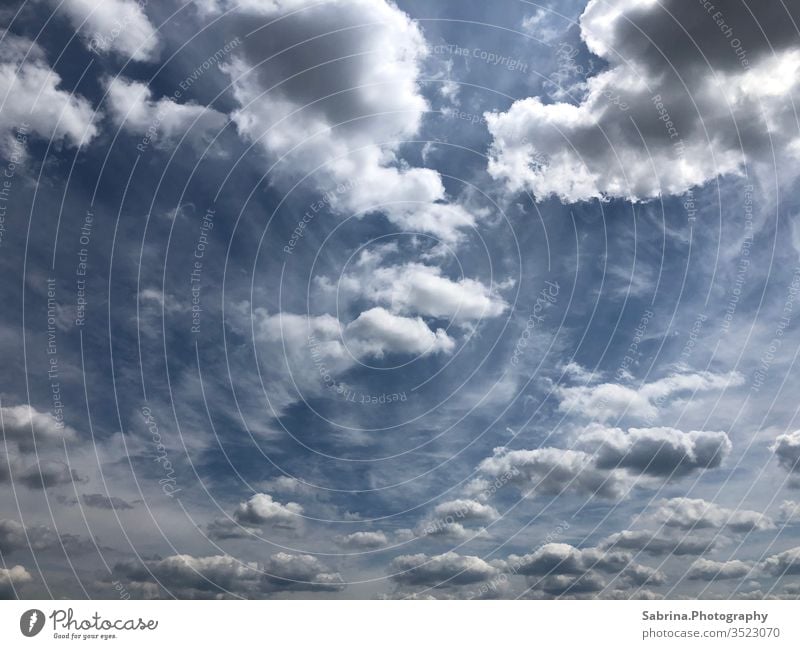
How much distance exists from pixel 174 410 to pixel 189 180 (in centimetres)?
1373

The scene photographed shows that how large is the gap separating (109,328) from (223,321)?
641 centimetres

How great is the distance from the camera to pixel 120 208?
36.8m
